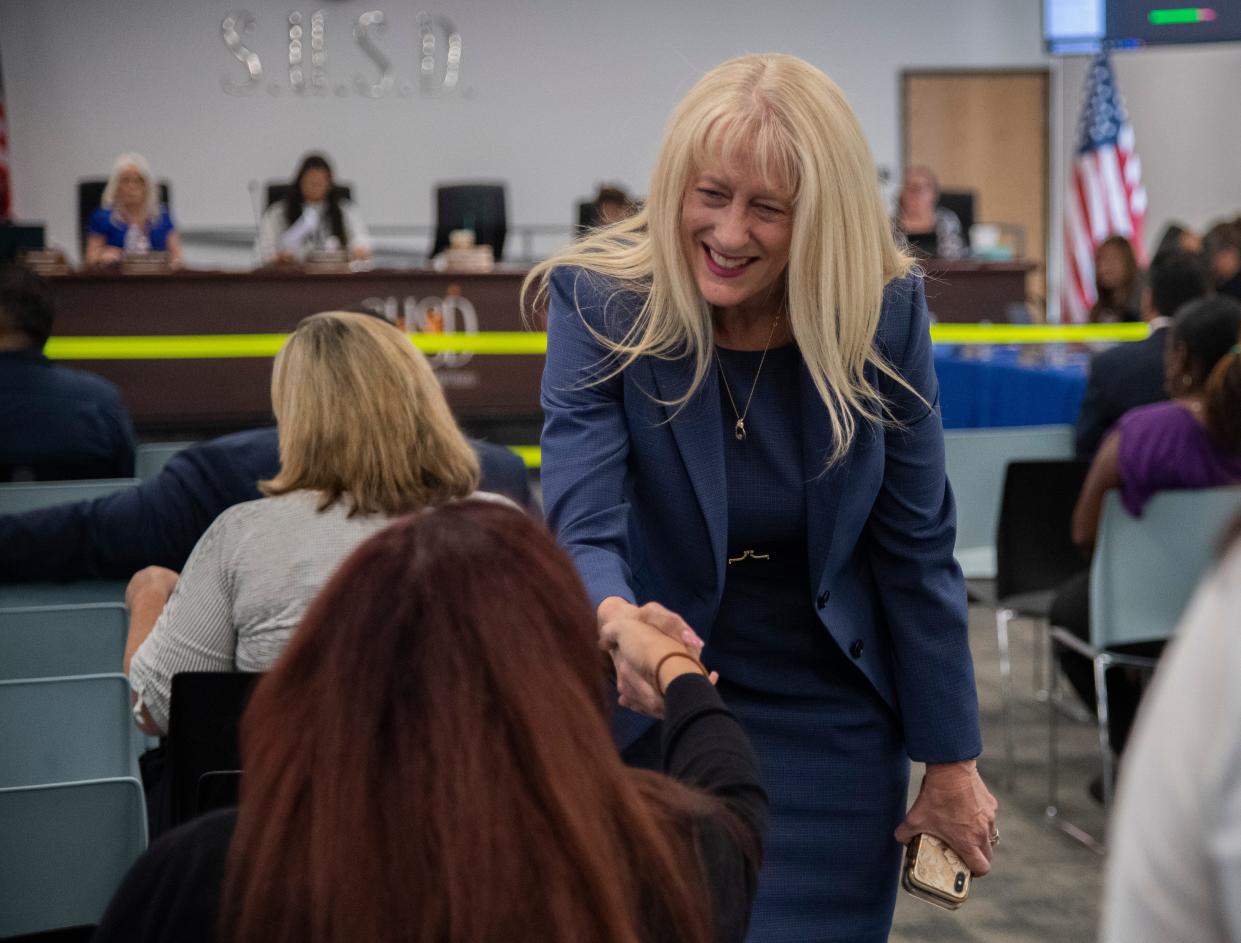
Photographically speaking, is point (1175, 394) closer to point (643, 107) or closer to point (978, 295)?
point (978, 295)

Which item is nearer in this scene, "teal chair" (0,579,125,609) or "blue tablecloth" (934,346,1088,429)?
"teal chair" (0,579,125,609)

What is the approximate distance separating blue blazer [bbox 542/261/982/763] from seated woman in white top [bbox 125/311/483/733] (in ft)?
2.14

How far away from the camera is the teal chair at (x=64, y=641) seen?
102 inches

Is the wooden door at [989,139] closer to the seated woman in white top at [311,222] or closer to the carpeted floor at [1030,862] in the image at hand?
the seated woman in white top at [311,222]

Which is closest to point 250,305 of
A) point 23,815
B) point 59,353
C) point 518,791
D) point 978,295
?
point 59,353

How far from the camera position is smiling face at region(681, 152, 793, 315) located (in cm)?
164

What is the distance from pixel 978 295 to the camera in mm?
9688

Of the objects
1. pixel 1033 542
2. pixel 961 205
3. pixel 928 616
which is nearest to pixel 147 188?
pixel 961 205

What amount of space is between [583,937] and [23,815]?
1131mm

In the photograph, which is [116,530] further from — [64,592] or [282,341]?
[282,341]

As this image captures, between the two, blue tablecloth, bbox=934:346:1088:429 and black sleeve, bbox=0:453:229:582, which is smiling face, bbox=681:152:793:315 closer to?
black sleeve, bbox=0:453:229:582

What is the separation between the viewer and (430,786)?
1040 mm

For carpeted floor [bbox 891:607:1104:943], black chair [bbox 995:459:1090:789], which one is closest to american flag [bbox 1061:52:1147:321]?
carpeted floor [bbox 891:607:1104:943]

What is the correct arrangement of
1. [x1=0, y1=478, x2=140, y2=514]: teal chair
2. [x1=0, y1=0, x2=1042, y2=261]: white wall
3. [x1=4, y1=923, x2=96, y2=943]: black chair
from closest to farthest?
1. [x1=4, y1=923, x2=96, y2=943]: black chair
2. [x1=0, y1=478, x2=140, y2=514]: teal chair
3. [x1=0, y1=0, x2=1042, y2=261]: white wall
